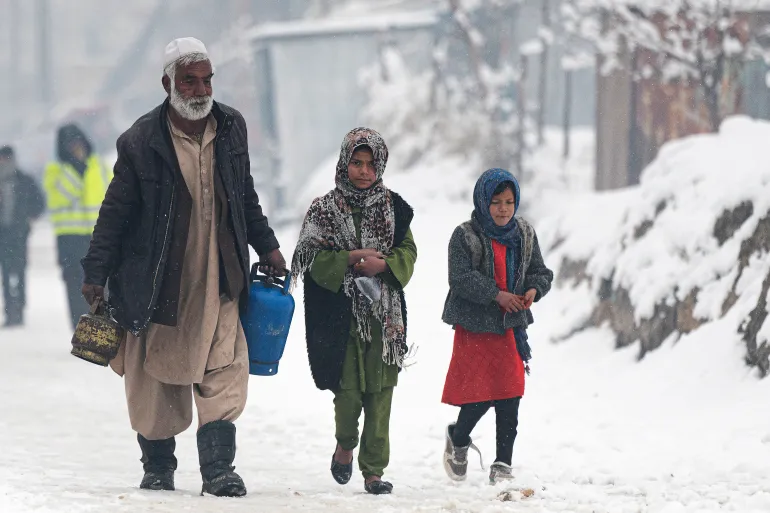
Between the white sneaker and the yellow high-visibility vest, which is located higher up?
the yellow high-visibility vest

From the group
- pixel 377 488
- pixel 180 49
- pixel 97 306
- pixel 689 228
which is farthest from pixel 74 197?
pixel 377 488

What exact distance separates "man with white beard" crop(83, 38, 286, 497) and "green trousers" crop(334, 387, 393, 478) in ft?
1.72

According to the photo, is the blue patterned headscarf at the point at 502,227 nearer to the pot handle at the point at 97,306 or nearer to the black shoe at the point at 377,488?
the black shoe at the point at 377,488

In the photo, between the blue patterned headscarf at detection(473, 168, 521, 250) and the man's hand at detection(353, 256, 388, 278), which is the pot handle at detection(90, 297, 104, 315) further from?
the blue patterned headscarf at detection(473, 168, 521, 250)

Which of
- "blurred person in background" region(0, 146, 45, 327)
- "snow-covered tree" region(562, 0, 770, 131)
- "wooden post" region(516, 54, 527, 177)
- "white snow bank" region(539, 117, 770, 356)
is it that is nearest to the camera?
"white snow bank" region(539, 117, 770, 356)

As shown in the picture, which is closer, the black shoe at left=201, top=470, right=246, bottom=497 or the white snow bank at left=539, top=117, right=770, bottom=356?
the black shoe at left=201, top=470, right=246, bottom=497

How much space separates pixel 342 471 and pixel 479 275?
110 centimetres

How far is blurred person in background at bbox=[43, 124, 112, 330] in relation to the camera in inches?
476

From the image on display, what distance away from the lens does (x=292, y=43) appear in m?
28.6

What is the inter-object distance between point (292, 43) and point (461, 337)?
23.1m

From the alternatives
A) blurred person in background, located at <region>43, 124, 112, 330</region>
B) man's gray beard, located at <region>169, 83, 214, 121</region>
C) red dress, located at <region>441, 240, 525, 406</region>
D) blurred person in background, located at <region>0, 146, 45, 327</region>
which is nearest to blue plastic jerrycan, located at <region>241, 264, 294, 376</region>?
man's gray beard, located at <region>169, 83, 214, 121</region>

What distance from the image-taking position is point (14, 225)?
46.3ft

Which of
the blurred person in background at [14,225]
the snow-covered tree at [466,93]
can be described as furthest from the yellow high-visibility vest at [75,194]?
the snow-covered tree at [466,93]

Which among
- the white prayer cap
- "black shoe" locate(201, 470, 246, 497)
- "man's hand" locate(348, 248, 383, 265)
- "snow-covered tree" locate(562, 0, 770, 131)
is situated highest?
"snow-covered tree" locate(562, 0, 770, 131)
